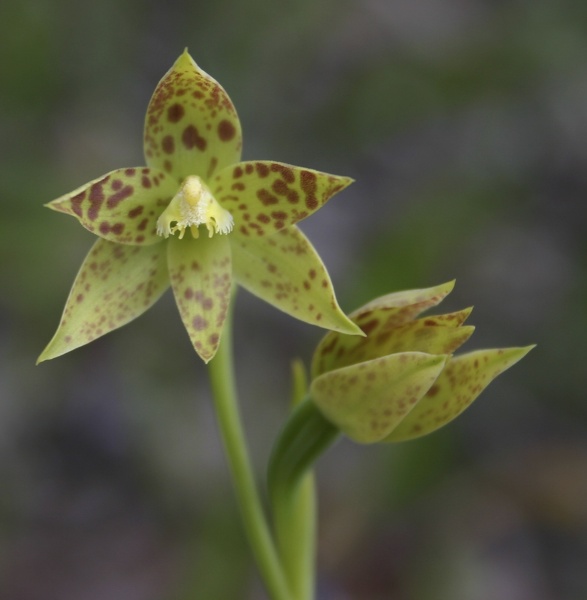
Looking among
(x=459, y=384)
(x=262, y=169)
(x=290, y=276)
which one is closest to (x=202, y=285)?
(x=290, y=276)

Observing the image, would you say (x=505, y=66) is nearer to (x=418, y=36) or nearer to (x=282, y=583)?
(x=418, y=36)

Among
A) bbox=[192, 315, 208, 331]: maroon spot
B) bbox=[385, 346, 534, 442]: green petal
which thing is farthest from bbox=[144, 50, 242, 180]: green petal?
bbox=[385, 346, 534, 442]: green petal

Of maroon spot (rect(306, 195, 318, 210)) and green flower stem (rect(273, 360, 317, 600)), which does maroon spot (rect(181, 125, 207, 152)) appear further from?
green flower stem (rect(273, 360, 317, 600))

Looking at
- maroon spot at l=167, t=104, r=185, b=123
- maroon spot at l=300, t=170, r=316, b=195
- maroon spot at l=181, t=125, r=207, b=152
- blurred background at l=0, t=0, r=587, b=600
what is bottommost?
blurred background at l=0, t=0, r=587, b=600

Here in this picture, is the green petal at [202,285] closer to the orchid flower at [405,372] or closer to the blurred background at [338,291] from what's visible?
the orchid flower at [405,372]

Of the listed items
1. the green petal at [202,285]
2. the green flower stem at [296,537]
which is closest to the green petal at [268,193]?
the green petal at [202,285]

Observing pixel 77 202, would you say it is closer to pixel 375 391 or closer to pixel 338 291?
pixel 375 391
